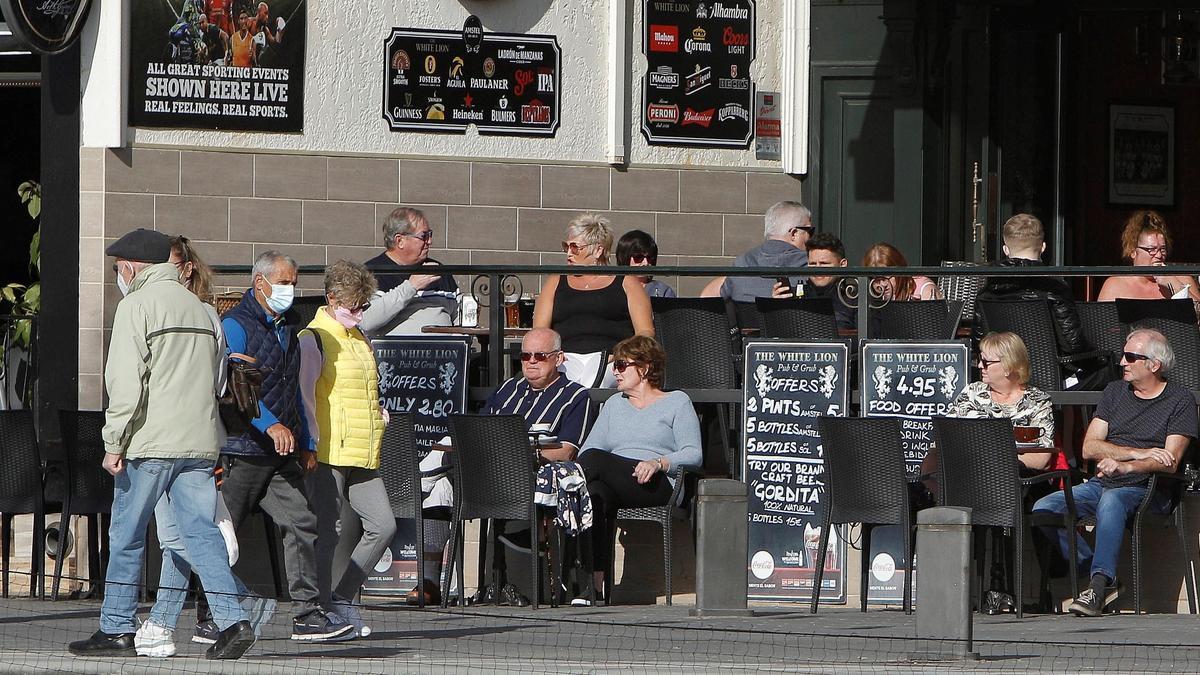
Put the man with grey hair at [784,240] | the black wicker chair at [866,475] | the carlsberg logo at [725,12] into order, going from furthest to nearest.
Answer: the carlsberg logo at [725,12], the man with grey hair at [784,240], the black wicker chair at [866,475]

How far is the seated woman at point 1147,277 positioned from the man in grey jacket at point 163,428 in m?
5.15

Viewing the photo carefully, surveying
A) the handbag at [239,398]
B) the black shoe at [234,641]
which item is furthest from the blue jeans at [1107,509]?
the black shoe at [234,641]

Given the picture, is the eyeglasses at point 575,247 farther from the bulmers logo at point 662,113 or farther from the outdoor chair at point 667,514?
the bulmers logo at point 662,113

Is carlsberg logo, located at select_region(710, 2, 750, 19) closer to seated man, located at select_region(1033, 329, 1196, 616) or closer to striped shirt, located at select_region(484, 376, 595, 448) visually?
striped shirt, located at select_region(484, 376, 595, 448)

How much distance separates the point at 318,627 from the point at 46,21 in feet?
17.4

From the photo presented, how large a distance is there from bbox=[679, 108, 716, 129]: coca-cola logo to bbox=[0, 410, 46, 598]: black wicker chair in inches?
202

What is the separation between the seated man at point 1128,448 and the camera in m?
10.2

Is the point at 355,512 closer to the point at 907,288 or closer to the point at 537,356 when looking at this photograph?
the point at 537,356

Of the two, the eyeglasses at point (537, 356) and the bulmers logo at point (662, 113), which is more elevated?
the bulmers logo at point (662, 113)

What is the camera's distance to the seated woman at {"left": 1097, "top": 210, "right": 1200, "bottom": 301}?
11.3 m

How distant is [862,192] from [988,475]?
191 inches

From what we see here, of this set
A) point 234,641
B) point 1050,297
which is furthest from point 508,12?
point 234,641

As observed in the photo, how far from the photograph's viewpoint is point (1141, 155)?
16109 mm

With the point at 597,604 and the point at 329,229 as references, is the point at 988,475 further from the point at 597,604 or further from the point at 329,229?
the point at 329,229
